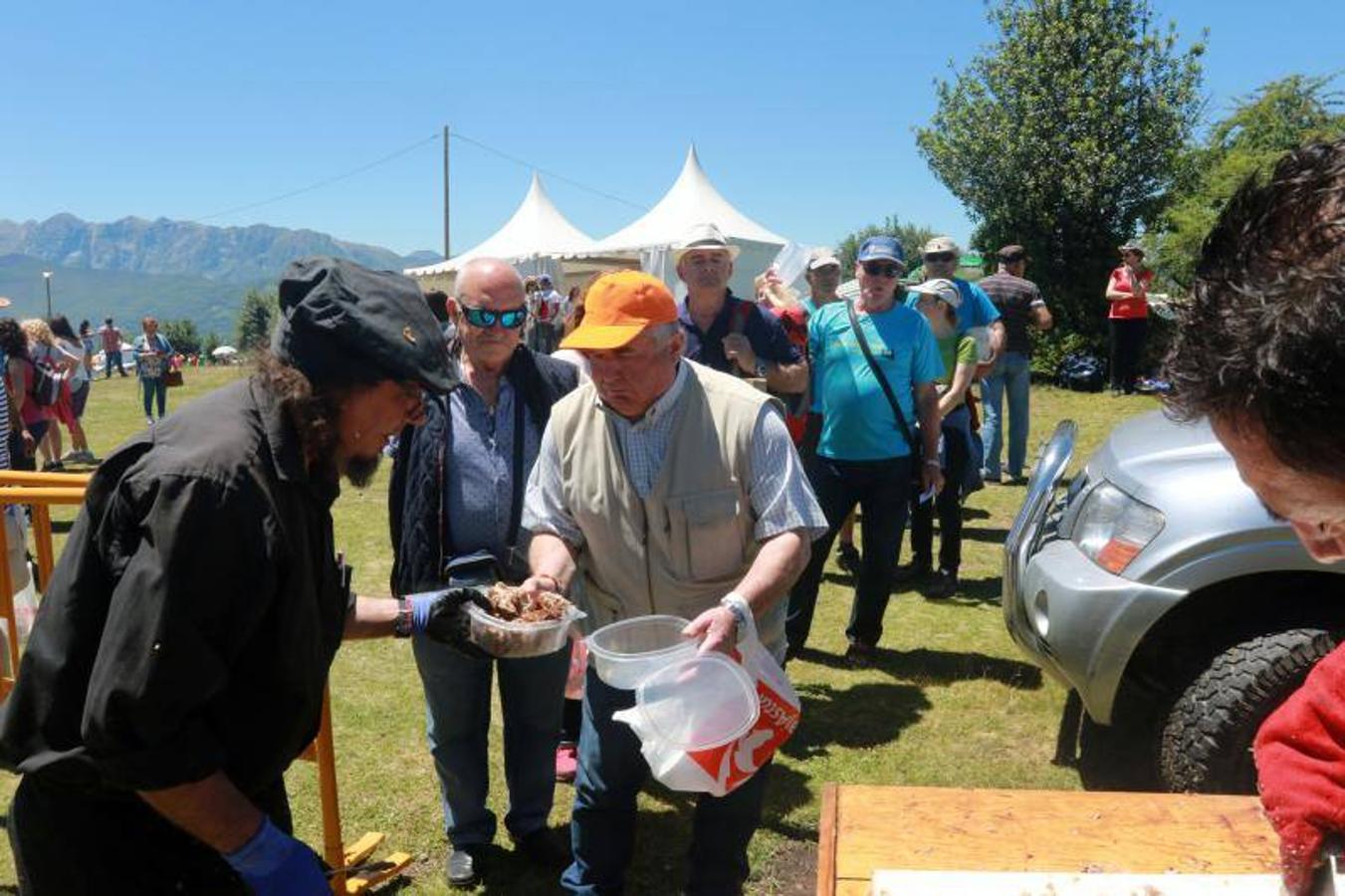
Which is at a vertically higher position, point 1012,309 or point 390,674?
point 1012,309

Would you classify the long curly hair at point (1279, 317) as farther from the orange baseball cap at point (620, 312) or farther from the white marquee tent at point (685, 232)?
the white marquee tent at point (685, 232)

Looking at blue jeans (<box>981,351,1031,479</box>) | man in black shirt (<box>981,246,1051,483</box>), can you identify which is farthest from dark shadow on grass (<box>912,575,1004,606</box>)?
blue jeans (<box>981,351,1031,479</box>)

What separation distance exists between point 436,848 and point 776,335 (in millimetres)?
2703

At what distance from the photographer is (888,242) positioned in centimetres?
499

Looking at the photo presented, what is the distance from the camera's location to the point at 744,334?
4672 millimetres

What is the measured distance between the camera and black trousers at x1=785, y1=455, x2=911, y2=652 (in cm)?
480

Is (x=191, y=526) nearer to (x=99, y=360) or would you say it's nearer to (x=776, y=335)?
(x=776, y=335)

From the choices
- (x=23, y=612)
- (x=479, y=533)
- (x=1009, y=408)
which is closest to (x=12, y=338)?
(x=23, y=612)

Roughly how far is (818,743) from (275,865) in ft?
9.76

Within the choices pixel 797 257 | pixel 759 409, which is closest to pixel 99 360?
pixel 797 257

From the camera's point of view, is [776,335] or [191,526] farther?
[776,335]

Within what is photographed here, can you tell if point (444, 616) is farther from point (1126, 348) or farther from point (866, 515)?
point (1126, 348)

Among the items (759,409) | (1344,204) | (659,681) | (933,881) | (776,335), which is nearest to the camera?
(1344,204)

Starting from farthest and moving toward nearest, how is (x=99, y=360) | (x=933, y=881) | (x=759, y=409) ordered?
(x=99, y=360)
(x=759, y=409)
(x=933, y=881)
